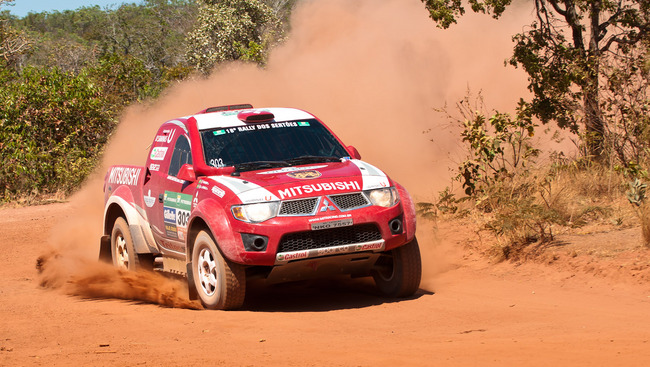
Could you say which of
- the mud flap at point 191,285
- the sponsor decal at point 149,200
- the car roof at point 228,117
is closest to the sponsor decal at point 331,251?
the mud flap at point 191,285

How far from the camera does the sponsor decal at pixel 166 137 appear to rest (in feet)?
28.9

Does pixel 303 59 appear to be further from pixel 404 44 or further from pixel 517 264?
pixel 517 264

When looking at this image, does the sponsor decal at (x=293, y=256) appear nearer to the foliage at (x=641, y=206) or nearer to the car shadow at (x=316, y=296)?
the car shadow at (x=316, y=296)

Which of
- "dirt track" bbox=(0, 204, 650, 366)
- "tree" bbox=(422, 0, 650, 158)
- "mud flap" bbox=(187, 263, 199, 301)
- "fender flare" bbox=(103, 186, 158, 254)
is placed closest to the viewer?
"dirt track" bbox=(0, 204, 650, 366)

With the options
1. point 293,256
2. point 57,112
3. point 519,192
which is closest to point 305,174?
point 293,256

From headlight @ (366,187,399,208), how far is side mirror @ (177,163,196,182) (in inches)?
65.2

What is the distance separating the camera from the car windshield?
26.5 ft

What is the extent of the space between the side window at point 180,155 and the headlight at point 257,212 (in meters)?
1.31

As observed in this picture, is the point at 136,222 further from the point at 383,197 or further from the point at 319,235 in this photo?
the point at 383,197

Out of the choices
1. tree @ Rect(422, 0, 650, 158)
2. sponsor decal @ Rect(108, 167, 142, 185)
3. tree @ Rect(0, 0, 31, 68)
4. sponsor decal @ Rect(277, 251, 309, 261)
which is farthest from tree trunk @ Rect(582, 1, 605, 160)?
tree @ Rect(0, 0, 31, 68)

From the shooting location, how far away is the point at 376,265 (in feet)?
25.9

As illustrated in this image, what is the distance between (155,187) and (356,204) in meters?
2.50

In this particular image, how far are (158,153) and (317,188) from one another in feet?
7.97

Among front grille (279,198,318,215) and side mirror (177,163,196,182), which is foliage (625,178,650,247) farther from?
side mirror (177,163,196,182)
